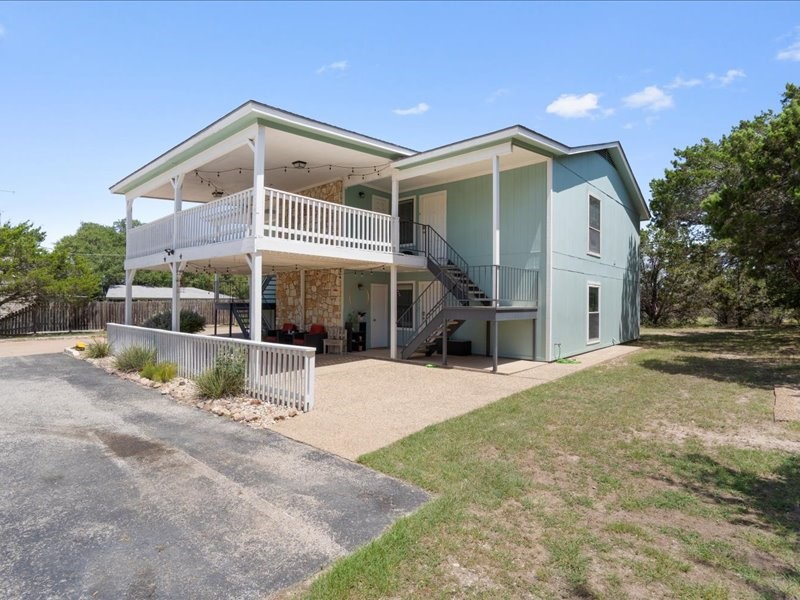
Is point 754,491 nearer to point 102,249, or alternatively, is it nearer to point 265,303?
point 265,303

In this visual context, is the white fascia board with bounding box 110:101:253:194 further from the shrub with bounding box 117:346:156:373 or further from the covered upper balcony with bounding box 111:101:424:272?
the shrub with bounding box 117:346:156:373

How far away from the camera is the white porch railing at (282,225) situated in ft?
31.9

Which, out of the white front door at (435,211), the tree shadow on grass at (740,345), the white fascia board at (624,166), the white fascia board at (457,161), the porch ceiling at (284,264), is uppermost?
the white fascia board at (624,166)

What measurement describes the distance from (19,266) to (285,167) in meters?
15.8

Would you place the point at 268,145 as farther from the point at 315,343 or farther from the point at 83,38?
the point at 315,343

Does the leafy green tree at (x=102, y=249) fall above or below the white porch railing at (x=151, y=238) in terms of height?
above

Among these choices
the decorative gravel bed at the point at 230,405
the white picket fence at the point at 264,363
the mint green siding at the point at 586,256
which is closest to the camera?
the decorative gravel bed at the point at 230,405

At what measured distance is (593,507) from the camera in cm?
388

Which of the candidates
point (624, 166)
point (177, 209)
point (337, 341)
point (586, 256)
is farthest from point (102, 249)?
point (624, 166)

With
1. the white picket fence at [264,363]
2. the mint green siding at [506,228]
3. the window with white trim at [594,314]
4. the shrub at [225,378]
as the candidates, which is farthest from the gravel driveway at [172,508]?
the window with white trim at [594,314]

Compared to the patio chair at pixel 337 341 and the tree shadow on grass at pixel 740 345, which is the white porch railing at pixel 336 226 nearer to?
the patio chair at pixel 337 341

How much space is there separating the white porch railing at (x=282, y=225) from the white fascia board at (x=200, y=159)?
4.04 ft

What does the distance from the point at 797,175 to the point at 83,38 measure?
16.5m

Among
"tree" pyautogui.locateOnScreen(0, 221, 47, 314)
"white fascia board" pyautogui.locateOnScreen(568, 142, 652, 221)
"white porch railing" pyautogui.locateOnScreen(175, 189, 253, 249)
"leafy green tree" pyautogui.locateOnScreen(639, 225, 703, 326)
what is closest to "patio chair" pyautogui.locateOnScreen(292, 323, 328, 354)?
"white porch railing" pyautogui.locateOnScreen(175, 189, 253, 249)
